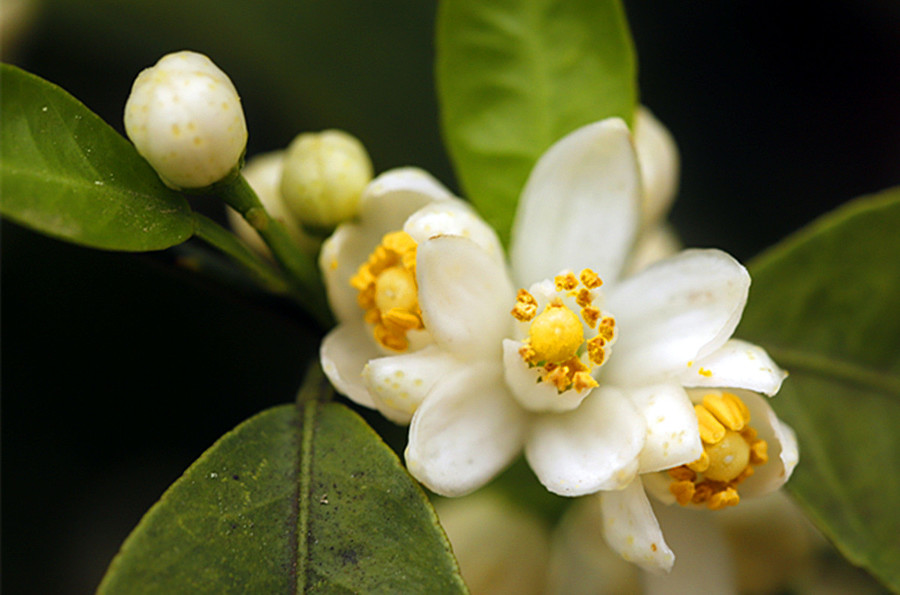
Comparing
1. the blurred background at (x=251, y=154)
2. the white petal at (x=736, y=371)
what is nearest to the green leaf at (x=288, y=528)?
the white petal at (x=736, y=371)

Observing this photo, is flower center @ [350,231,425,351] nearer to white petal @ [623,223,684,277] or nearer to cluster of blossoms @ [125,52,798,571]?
cluster of blossoms @ [125,52,798,571]

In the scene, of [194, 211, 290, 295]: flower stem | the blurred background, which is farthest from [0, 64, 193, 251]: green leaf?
the blurred background

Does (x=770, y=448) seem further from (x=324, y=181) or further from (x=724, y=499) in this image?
(x=324, y=181)

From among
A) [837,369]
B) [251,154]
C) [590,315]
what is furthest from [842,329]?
[251,154]

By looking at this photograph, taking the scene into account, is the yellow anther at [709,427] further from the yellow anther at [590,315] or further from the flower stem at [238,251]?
the flower stem at [238,251]

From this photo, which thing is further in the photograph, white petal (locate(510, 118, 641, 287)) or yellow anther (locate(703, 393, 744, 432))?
white petal (locate(510, 118, 641, 287))
